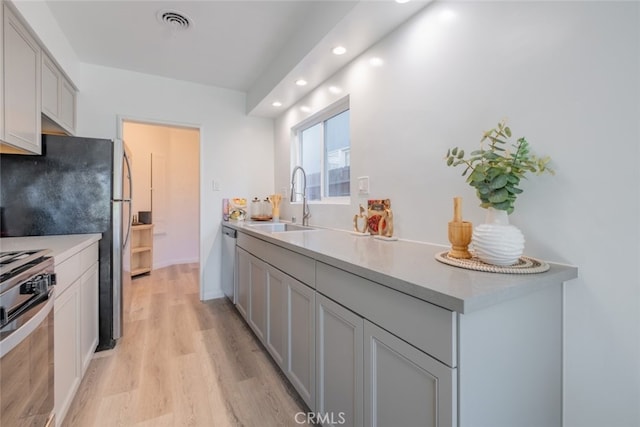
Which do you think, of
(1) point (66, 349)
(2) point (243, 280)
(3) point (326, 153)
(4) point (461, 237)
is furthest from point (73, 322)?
(3) point (326, 153)

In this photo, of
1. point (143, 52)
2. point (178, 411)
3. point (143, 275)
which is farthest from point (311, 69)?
point (143, 275)

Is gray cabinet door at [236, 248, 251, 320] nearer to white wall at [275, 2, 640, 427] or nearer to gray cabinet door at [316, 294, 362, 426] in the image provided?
gray cabinet door at [316, 294, 362, 426]

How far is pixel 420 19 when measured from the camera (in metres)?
1.54

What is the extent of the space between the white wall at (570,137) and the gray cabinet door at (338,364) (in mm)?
668

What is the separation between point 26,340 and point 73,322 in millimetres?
710

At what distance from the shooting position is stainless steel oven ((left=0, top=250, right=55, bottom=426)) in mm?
854

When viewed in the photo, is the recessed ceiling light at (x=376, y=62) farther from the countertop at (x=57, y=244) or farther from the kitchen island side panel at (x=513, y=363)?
the countertop at (x=57, y=244)

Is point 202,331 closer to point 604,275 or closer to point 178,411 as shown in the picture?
point 178,411

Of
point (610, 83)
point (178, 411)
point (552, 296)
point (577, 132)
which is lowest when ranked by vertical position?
point (178, 411)

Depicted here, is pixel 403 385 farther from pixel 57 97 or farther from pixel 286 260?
pixel 57 97

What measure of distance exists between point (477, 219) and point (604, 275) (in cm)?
45

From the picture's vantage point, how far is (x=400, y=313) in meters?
0.87

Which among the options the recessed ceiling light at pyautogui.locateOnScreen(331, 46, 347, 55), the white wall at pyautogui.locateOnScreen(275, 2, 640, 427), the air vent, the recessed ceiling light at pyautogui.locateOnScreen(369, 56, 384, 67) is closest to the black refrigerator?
the air vent

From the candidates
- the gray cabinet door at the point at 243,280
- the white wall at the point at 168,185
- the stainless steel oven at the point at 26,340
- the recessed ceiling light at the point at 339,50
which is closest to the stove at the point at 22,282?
the stainless steel oven at the point at 26,340
